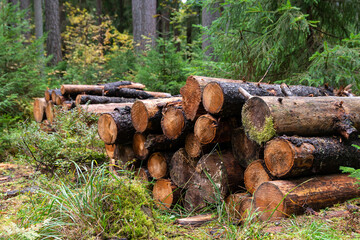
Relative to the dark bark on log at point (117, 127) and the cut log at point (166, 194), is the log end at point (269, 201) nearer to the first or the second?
the cut log at point (166, 194)

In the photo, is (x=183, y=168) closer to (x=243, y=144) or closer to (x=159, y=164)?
(x=159, y=164)

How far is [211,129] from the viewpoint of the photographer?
10.9ft

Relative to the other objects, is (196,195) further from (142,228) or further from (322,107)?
(322,107)

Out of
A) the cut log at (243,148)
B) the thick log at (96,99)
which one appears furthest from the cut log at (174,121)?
the thick log at (96,99)

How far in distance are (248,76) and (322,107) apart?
3022 mm

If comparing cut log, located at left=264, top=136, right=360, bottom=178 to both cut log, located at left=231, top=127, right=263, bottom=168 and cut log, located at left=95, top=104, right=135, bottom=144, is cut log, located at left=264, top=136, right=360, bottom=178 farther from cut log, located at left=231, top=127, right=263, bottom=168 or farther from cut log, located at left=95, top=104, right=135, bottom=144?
cut log, located at left=95, top=104, right=135, bottom=144

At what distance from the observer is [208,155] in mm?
3479

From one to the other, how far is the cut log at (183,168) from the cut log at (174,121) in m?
0.28

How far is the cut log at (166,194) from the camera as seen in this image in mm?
3822

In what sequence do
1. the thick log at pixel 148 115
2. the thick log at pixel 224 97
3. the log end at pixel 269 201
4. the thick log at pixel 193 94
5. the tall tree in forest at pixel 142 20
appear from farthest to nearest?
the tall tree in forest at pixel 142 20 < the thick log at pixel 148 115 < the thick log at pixel 193 94 < the thick log at pixel 224 97 < the log end at pixel 269 201

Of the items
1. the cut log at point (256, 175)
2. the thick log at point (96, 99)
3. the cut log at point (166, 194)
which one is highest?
the thick log at point (96, 99)

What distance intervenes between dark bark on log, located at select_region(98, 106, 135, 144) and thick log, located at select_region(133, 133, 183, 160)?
0.19 meters

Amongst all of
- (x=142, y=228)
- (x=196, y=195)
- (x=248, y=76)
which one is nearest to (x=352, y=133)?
(x=196, y=195)

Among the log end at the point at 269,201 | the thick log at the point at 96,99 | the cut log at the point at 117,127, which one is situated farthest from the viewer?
the thick log at the point at 96,99
